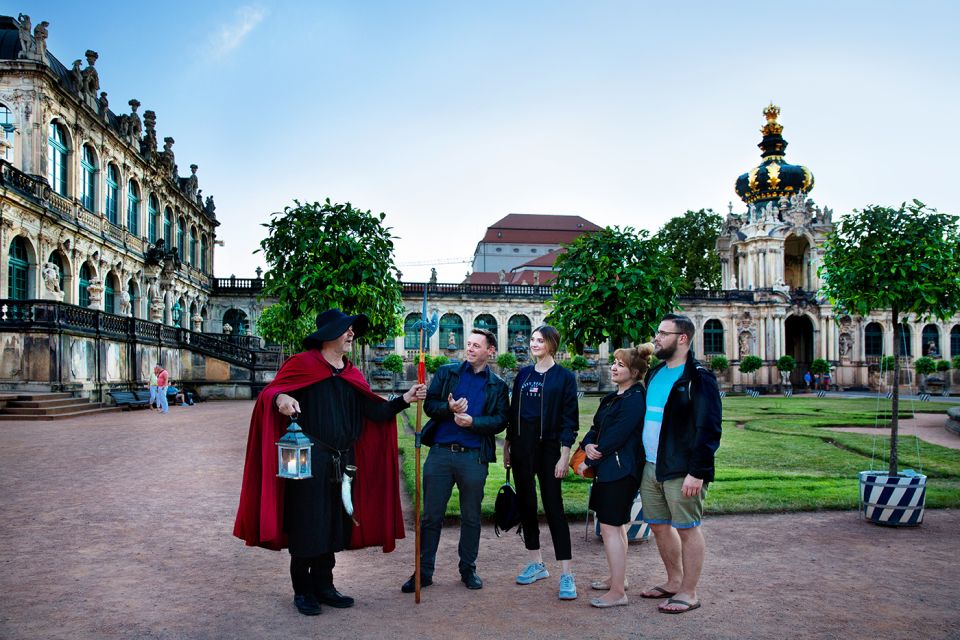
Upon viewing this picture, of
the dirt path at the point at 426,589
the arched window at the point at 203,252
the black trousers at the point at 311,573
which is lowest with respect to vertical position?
the dirt path at the point at 426,589

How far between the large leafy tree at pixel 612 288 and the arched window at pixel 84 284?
28249mm

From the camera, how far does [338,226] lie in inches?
502

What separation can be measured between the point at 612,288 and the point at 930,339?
54374 mm

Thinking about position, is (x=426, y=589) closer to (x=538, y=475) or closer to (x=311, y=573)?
(x=311, y=573)

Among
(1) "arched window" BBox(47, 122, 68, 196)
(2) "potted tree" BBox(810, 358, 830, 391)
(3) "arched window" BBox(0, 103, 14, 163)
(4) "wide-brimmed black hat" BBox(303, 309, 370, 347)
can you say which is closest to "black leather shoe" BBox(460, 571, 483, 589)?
(4) "wide-brimmed black hat" BBox(303, 309, 370, 347)

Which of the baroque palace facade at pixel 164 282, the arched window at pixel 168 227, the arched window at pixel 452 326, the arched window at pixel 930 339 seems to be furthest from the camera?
the arched window at pixel 930 339

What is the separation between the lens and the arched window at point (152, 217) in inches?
1611

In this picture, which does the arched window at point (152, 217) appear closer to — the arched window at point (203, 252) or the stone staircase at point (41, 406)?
the arched window at point (203, 252)

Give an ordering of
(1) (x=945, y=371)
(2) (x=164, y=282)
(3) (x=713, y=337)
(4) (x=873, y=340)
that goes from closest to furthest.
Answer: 1. (2) (x=164, y=282)
2. (1) (x=945, y=371)
3. (3) (x=713, y=337)
4. (4) (x=873, y=340)

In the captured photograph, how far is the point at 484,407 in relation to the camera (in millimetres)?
6023

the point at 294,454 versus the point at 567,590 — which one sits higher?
the point at 294,454

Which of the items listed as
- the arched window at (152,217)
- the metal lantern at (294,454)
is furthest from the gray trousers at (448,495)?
the arched window at (152,217)

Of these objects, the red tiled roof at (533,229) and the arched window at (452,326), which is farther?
the red tiled roof at (533,229)

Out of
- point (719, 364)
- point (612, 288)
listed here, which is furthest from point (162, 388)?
point (719, 364)
